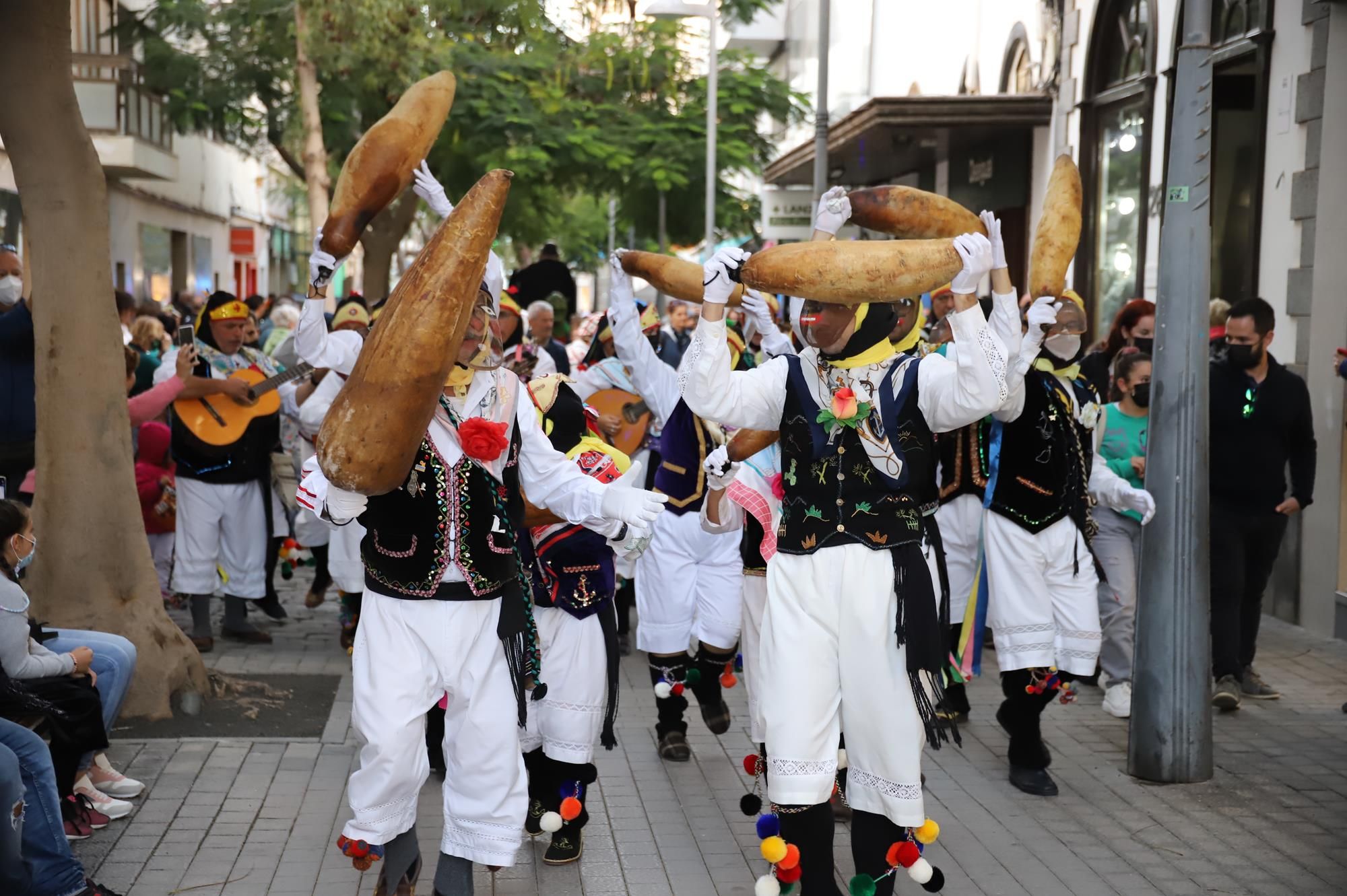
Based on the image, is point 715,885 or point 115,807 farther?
point 115,807

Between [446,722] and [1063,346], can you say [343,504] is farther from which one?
[1063,346]

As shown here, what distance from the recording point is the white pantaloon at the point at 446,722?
14.9 ft

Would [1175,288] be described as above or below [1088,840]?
above

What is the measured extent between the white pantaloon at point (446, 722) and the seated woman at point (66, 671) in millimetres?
1176

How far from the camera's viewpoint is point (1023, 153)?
54.6 ft

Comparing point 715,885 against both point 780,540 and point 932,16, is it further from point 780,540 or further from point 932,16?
point 932,16

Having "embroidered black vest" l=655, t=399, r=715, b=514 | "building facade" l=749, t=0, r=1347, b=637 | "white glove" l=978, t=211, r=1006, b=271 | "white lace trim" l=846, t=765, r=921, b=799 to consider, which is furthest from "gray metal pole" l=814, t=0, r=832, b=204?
"white lace trim" l=846, t=765, r=921, b=799

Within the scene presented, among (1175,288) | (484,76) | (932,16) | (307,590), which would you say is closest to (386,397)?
(1175,288)

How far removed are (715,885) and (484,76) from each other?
1821cm

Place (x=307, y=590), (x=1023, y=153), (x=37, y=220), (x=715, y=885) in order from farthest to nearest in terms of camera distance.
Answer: (x=1023, y=153) < (x=307, y=590) < (x=37, y=220) < (x=715, y=885)

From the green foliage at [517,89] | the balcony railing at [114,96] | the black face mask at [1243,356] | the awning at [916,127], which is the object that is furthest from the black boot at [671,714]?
the balcony railing at [114,96]

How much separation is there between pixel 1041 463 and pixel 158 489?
575 cm

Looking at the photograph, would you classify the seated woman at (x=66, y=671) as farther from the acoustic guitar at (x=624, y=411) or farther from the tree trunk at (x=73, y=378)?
the acoustic guitar at (x=624, y=411)

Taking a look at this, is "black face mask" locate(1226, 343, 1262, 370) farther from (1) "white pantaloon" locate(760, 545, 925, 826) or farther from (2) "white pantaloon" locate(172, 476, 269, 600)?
(2) "white pantaloon" locate(172, 476, 269, 600)
